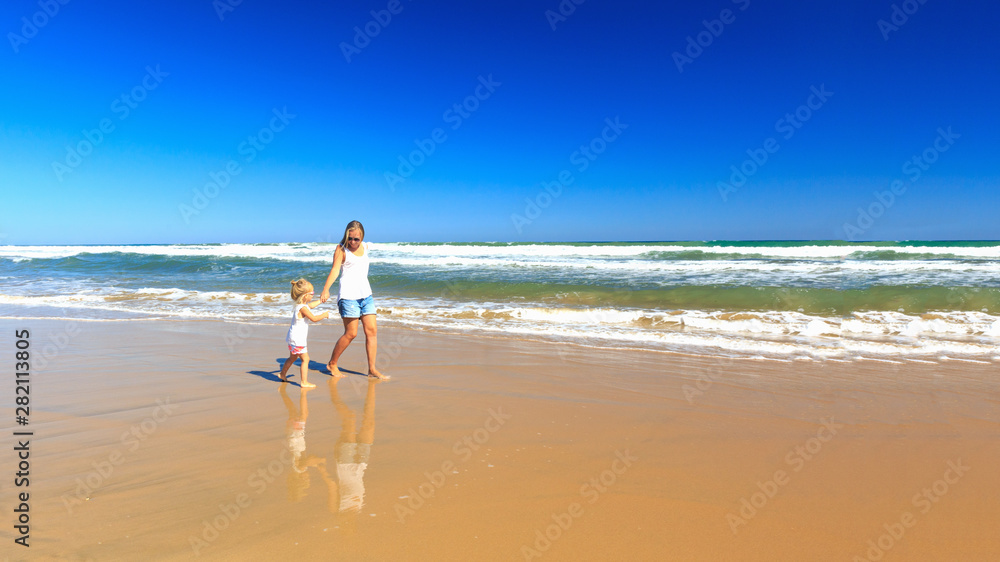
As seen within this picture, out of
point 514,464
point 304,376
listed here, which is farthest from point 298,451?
point 304,376

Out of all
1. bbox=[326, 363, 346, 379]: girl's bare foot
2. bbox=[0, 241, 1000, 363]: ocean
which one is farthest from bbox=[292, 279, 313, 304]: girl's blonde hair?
bbox=[0, 241, 1000, 363]: ocean

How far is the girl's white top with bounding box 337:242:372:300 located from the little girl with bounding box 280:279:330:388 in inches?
14.2

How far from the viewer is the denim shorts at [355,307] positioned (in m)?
5.75

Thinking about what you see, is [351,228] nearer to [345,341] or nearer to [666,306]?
[345,341]

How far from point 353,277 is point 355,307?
333 millimetres

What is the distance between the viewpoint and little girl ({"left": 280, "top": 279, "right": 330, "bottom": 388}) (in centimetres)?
526

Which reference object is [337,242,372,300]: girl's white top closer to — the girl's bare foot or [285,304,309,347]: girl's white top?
[285,304,309,347]: girl's white top

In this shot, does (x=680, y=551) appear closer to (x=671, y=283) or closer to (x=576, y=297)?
(x=576, y=297)

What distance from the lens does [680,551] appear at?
7.84ft

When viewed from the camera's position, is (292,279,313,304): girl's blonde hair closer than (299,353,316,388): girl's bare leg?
No

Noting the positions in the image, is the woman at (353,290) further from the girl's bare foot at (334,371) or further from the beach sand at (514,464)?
the beach sand at (514,464)

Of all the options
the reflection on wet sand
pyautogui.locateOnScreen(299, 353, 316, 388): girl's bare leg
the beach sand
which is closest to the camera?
the beach sand

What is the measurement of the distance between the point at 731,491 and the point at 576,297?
10.9m

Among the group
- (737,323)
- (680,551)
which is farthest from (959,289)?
(680,551)
